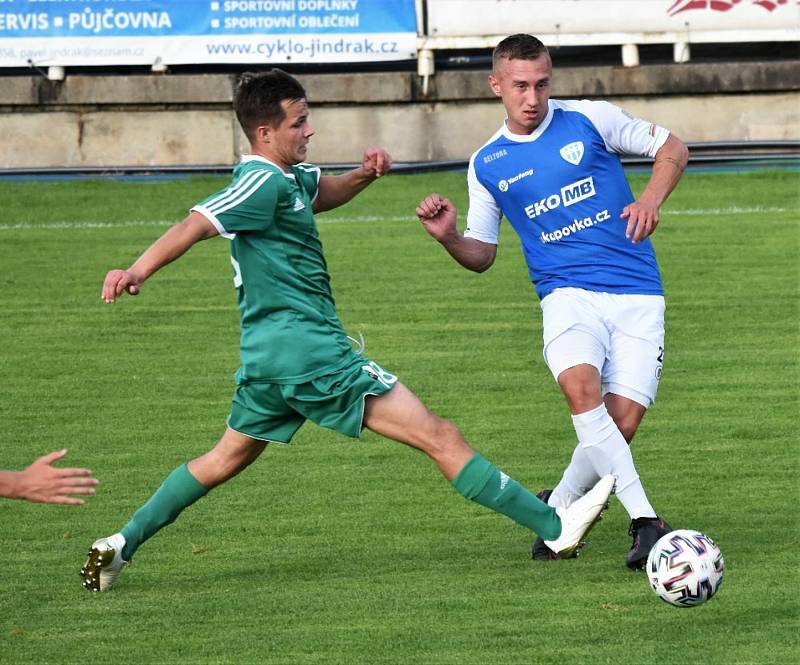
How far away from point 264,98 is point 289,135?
0.16 metres

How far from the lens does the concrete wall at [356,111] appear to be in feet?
61.8

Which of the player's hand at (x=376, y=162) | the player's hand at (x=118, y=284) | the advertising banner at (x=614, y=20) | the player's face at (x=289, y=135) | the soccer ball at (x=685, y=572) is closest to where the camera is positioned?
the player's hand at (x=118, y=284)

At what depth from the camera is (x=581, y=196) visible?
6375mm

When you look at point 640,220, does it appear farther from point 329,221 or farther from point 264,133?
point 329,221

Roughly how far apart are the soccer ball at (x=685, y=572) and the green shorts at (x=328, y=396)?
1.16 metres

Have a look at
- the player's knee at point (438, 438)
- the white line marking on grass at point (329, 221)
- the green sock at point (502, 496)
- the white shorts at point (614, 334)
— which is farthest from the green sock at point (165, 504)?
the white line marking on grass at point (329, 221)

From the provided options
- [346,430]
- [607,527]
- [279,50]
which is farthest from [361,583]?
[279,50]

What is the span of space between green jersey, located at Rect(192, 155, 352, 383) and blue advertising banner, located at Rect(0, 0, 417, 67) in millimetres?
13189

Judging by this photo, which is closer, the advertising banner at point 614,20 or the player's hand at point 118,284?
the player's hand at point 118,284

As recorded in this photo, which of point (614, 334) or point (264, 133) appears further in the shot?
point (614, 334)

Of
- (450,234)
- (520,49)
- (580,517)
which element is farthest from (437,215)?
(580,517)

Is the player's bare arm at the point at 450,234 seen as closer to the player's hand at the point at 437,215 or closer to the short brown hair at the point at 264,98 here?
the player's hand at the point at 437,215

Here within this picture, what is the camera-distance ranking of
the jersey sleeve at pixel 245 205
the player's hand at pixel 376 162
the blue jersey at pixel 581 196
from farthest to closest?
1. the blue jersey at pixel 581 196
2. the player's hand at pixel 376 162
3. the jersey sleeve at pixel 245 205

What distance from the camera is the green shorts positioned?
566 centimetres
